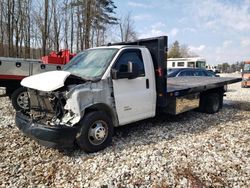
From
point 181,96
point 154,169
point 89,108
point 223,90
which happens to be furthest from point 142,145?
point 223,90

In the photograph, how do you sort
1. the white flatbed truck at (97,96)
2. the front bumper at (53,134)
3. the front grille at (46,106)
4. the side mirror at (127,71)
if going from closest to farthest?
the front bumper at (53,134), the white flatbed truck at (97,96), the front grille at (46,106), the side mirror at (127,71)

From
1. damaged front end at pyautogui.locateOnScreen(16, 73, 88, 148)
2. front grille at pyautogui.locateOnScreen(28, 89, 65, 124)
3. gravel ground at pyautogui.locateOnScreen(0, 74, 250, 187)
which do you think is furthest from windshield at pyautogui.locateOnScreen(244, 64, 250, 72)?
front grille at pyautogui.locateOnScreen(28, 89, 65, 124)

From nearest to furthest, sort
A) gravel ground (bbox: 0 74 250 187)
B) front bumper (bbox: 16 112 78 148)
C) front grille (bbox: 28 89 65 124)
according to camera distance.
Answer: gravel ground (bbox: 0 74 250 187) → front bumper (bbox: 16 112 78 148) → front grille (bbox: 28 89 65 124)

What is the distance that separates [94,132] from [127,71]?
146cm

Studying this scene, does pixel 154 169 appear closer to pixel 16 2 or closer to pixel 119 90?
pixel 119 90

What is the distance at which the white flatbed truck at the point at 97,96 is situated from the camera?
4.30 m

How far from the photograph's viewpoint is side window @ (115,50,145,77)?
199 inches

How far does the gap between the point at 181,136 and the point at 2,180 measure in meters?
3.91

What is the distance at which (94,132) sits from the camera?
463 cm

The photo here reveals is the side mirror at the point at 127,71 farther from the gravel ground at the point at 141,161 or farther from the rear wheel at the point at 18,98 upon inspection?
the rear wheel at the point at 18,98

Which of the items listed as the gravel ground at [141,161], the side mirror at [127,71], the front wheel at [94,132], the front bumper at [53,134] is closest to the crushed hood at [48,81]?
the front bumper at [53,134]

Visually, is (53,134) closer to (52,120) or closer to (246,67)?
(52,120)

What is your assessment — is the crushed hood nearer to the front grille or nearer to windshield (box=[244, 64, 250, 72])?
the front grille

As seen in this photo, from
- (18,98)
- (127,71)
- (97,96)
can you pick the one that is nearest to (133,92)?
(127,71)
